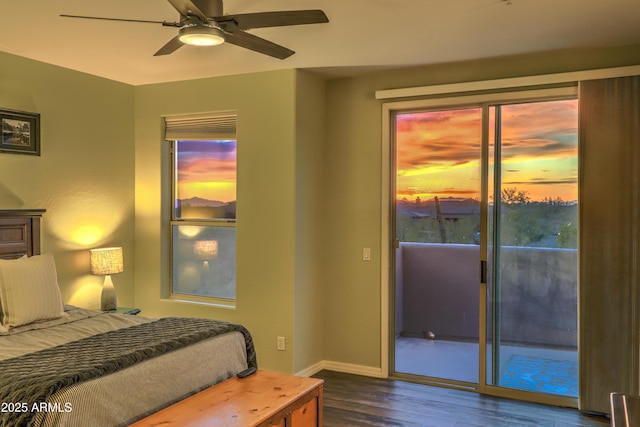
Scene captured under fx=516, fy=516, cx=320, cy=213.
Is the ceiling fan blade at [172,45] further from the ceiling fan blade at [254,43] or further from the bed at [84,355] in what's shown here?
the bed at [84,355]

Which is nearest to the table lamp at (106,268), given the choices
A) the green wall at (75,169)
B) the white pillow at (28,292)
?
the green wall at (75,169)

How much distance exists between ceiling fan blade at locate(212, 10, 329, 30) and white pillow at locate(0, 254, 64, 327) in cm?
209

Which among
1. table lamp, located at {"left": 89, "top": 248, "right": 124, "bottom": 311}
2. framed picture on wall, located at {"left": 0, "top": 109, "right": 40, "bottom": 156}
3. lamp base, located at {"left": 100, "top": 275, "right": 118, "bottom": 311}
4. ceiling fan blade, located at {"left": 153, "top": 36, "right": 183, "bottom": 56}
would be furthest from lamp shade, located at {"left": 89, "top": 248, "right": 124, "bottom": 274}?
ceiling fan blade, located at {"left": 153, "top": 36, "right": 183, "bottom": 56}

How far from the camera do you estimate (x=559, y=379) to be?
3916mm

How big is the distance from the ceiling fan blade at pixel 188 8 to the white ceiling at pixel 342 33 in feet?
1.97

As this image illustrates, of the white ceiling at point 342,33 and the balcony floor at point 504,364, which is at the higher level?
the white ceiling at point 342,33

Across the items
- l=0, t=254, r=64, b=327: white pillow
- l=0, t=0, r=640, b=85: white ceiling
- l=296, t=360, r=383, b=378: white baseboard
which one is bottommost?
l=296, t=360, r=383, b=378: white baseboard

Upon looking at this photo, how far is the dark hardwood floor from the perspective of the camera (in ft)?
11.6

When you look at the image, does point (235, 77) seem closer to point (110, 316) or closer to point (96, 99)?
point (96, 99)

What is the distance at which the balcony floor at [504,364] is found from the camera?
3906mm

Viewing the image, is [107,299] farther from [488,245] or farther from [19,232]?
[488,245]

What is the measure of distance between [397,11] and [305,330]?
8.83 feet

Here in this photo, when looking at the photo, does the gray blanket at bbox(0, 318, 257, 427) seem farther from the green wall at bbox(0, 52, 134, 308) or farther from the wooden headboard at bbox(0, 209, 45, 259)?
the green wall at bbox(0, 52, 134, 308)

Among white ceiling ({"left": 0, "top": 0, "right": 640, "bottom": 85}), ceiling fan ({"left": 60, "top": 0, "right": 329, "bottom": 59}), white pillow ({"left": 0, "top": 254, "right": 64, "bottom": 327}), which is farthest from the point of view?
white pillow ({"left": 0, "top": 254, "right": 64, "bottom": 327})
